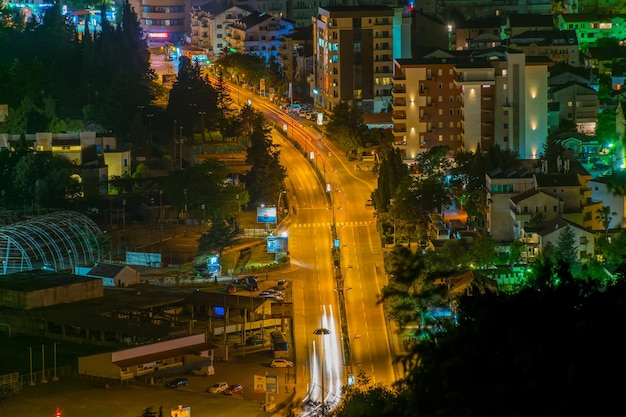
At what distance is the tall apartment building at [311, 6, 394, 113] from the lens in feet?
145

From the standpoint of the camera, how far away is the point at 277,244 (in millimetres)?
31641

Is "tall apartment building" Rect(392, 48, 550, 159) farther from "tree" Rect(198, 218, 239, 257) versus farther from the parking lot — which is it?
the parking lot

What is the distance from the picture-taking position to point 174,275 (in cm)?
3011

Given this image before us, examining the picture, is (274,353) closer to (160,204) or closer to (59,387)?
(59,387)

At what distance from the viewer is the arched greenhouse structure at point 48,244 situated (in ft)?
101

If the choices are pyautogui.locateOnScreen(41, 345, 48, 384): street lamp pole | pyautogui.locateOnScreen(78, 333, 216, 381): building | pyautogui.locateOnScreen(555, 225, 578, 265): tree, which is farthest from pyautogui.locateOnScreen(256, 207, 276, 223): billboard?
pyautogui.locateOnScreen(78, 333, 216, 381): building

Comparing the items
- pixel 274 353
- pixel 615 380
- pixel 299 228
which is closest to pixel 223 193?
pixel 299 228

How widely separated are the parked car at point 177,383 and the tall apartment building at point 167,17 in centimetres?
3919

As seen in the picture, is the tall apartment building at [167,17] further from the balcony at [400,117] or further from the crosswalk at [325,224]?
the crosswalk at [325,224]

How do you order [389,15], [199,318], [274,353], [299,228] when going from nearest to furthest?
1. [274,353]
2. [199,318]
3. [299,228]
4. [389,15]

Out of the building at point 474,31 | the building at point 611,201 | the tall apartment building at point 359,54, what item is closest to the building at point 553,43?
the building at point 474,31

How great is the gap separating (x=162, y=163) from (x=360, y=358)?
15.5m

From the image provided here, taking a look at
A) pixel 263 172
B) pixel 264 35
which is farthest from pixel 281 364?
pixel 264 35

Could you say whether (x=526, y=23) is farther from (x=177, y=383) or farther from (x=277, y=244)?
(x=177, y=383)
